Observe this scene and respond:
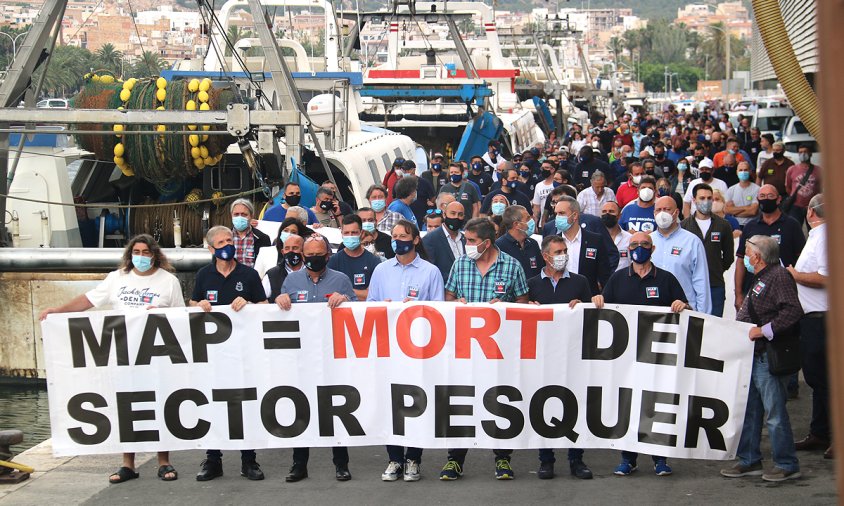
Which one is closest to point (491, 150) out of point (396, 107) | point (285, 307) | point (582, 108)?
point (396, 107)

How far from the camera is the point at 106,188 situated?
17.3 metres

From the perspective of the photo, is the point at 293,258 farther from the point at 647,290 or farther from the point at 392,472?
the point at 647,290

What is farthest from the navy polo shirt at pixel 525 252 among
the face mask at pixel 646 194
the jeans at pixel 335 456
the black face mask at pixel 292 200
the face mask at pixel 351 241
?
the black face mask at pixel 292 200

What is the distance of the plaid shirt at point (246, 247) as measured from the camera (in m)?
11.2

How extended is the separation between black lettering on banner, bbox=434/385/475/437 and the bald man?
2.64 m

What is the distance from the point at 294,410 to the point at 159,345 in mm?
1040

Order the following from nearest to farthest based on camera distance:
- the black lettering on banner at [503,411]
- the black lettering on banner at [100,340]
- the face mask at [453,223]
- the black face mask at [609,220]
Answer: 1. the black lettering on banner at [503,411]
2. the black lettering on banner at [100,340]
3. the face mask at [453,223]
4. the black face mask at [609,220]

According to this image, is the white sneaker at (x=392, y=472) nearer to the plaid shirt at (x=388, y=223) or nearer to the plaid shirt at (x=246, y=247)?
the plaid shirt at (x=246, y=247)

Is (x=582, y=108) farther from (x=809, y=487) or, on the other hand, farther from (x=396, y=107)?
(x=809, y=487)

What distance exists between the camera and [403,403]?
344 inches

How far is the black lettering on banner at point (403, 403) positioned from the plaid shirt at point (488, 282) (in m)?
0.77

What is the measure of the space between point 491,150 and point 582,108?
1961 inches

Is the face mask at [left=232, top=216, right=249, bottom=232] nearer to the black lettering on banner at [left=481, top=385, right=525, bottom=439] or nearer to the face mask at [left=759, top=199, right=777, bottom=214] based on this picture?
the black lettering on banner at [left=481, top=385, right=525, bottom=439]

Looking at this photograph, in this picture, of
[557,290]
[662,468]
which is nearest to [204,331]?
[557,290]
